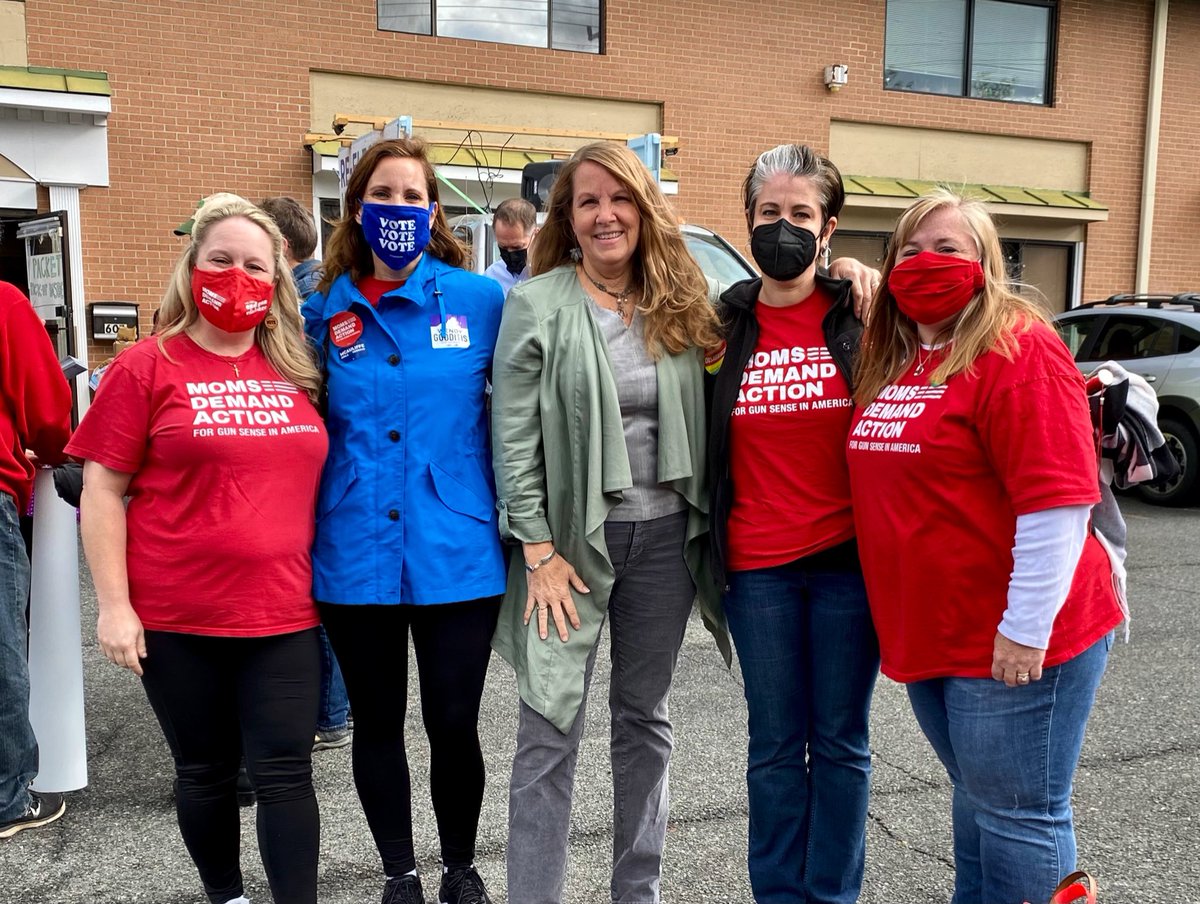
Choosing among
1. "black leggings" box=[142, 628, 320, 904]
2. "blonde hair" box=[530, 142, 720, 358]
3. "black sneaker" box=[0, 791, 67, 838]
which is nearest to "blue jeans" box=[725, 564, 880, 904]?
"blonde hair" box=[530, 142, 720, 358]

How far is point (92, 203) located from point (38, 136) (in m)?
0.76

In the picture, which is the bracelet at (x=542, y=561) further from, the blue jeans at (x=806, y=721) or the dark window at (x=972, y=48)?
the dark window at (x=972, y=48)

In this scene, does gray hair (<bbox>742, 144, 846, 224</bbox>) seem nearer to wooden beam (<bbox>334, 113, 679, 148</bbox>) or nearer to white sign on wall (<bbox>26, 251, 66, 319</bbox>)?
wooden beam (<bbox>334, 113, 679, 148</bbox>)

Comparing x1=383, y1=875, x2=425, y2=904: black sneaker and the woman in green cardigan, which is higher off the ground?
the woman in green cardigan

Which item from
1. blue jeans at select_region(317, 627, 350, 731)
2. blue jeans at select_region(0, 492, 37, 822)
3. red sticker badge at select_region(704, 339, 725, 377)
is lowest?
blue jeans at select_region(317, 627, 350, 731)

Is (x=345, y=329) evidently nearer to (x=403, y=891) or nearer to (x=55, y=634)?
(x=403, y=891)

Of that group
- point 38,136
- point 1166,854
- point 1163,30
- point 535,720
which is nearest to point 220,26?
point 38,136

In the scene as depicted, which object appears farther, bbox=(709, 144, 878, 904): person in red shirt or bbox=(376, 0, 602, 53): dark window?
bbox=(376, 0, 602, 53): dark window

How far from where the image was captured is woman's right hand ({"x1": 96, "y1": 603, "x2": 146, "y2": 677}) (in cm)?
244

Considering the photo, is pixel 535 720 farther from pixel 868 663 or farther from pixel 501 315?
pixel 501 315

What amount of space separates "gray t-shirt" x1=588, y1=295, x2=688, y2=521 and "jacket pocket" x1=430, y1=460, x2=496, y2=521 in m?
0.34

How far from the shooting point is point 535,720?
2.60 m

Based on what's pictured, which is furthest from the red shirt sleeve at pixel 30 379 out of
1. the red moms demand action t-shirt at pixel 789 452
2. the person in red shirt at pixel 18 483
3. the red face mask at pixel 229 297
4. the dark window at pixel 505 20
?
the dark window at pixel 505 20

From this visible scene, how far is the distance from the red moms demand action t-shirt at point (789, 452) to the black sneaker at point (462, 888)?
1.16 metres
